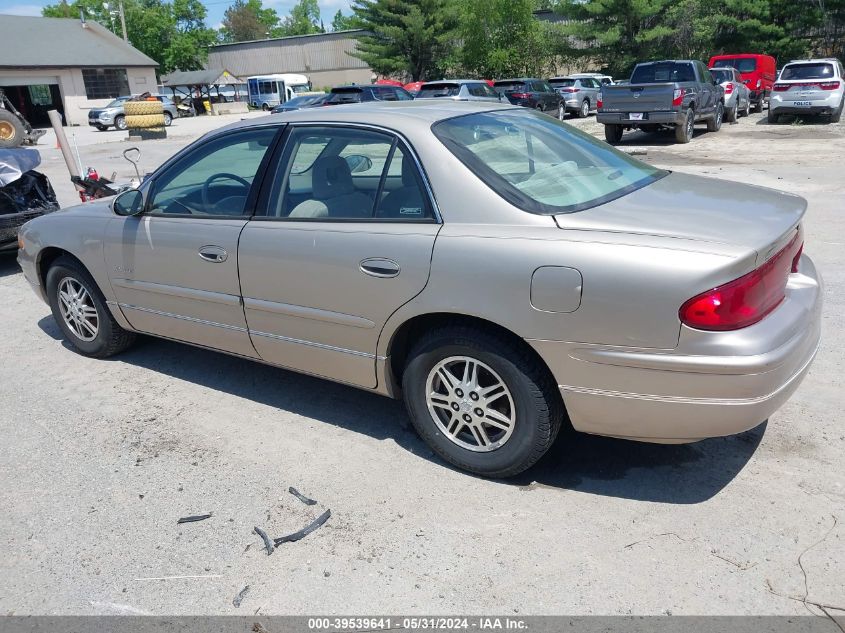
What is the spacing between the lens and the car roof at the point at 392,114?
11.7 ft

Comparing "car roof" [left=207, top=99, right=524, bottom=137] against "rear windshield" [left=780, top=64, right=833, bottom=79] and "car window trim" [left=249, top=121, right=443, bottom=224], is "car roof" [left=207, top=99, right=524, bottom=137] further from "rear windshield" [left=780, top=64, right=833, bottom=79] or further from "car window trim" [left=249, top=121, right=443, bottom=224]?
"rear windshield" [left=780, top=64, right=833, bottom=79]

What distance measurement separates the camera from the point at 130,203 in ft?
14.6

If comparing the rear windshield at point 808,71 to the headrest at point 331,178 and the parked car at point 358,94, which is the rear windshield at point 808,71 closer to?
the parked car at point 358,94

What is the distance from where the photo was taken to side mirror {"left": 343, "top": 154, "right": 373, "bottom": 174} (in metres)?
3.83

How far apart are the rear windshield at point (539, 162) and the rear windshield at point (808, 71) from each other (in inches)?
753

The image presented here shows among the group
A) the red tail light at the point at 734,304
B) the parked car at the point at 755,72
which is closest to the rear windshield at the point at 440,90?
the parked car at the point at 755,72

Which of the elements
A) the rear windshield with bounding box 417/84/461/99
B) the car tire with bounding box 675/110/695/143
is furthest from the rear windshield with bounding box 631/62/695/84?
the rear windshield with bounding box 417/84/461/99

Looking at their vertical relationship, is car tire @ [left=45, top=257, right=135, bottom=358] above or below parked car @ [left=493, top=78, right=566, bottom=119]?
below

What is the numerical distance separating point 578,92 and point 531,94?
4140 millimetres

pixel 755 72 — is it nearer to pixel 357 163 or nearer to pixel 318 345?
pixel 357 163

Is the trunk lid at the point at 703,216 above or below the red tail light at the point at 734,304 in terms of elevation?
above

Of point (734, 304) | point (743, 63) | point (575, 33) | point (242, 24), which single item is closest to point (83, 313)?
point (734, 304)

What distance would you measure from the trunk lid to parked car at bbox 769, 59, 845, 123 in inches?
746

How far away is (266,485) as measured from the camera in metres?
3.50
